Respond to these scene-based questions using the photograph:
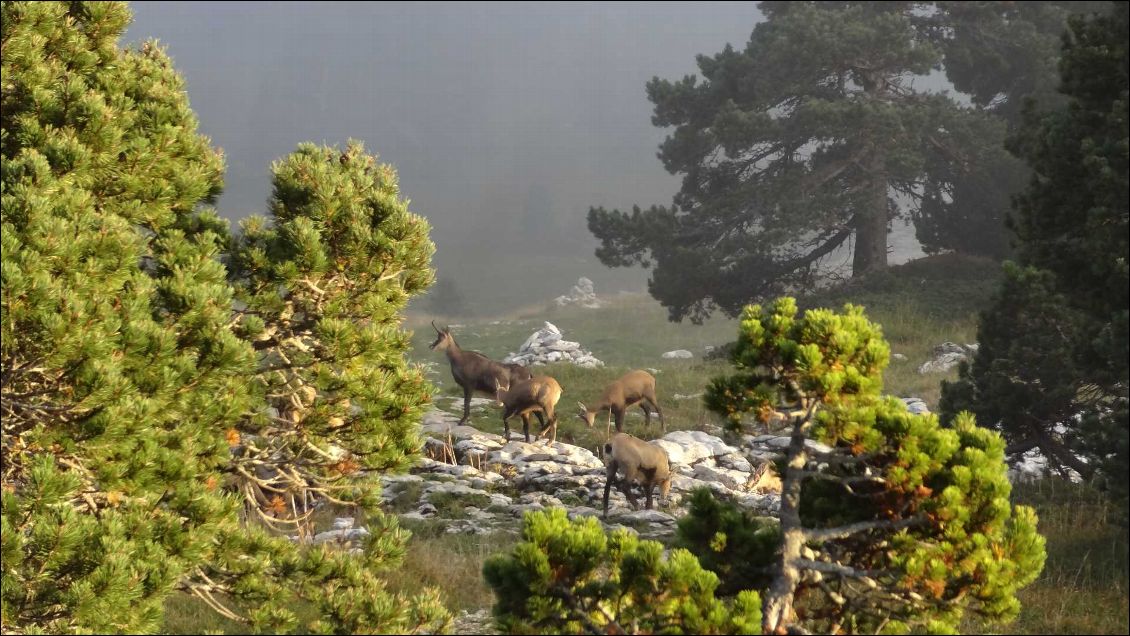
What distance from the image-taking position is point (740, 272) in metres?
34.7

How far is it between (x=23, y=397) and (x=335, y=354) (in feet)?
8.66

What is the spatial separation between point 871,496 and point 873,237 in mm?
30705

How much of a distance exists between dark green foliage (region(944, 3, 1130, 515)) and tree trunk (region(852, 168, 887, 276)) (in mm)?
21541

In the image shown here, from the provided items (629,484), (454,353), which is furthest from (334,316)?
(454,353)

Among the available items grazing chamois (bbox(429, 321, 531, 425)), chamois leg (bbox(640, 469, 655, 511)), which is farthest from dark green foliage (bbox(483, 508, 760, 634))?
grazing chamois (bbox(429, 321, 531, 425))

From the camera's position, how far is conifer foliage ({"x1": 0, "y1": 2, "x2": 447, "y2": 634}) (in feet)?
22.6

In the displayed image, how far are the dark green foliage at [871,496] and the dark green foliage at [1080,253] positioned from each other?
4345 mm

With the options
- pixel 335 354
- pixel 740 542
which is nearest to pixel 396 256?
pixel 335 354

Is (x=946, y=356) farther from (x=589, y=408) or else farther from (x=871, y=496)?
(x=871, y=496)

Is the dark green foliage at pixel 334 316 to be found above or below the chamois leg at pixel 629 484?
above

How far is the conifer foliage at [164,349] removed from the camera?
690cm

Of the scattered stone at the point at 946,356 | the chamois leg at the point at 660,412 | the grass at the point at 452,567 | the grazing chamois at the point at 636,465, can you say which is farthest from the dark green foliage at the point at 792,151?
the grass at the point at 452,567

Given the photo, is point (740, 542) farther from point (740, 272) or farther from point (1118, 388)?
point (740, 272)

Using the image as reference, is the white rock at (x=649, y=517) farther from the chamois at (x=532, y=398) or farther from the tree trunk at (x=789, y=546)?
the tree trunk at (x=789, y=546)
